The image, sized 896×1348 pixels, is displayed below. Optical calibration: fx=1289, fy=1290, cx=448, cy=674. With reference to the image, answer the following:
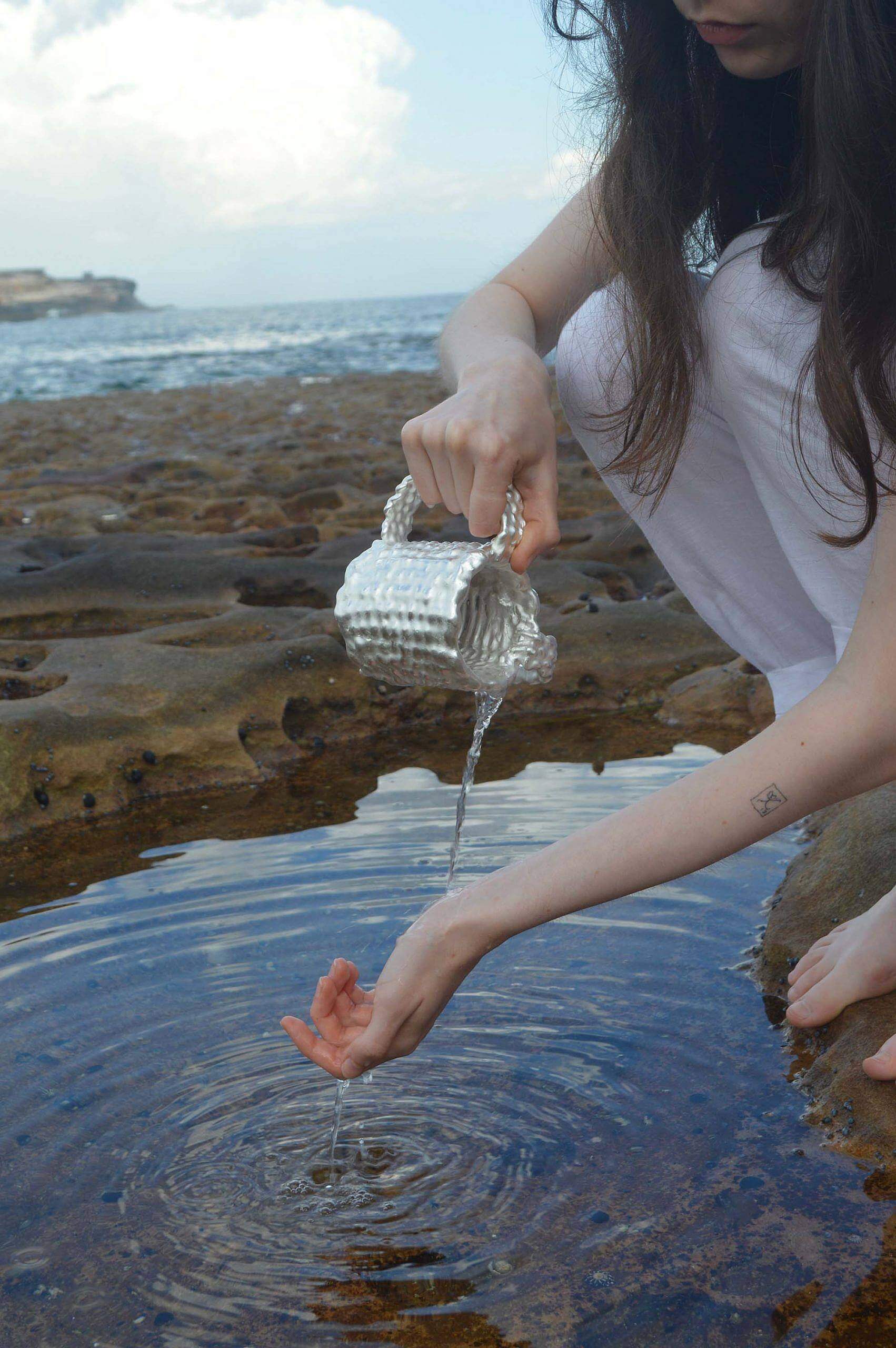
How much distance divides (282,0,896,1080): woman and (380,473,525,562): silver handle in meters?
0.02

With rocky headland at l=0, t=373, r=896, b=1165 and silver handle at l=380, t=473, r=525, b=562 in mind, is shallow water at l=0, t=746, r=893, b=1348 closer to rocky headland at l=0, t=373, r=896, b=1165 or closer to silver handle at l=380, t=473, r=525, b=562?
rocky headland at l=0, t=373, r=896, b=1165

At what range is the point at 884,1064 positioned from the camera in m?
1.83

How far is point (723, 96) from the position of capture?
1.90 metres

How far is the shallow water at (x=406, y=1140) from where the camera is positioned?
1.53 m

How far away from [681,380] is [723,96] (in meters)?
0.43

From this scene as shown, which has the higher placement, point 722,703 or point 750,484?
point 750,484

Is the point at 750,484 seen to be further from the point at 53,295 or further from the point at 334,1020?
the point at 53,295

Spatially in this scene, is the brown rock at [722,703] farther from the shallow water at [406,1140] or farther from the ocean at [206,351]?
the ocean at [206,351]

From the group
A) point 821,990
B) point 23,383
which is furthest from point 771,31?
point 23,383

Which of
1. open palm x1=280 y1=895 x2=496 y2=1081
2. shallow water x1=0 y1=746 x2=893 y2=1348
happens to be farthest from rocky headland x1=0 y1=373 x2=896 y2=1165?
open palm x1=280 y1=895 x2=496 y2=1081

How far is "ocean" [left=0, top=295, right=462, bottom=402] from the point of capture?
26688 mm

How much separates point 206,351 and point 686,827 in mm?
39124

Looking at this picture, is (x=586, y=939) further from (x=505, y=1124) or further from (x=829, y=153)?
(x=829, y=153)

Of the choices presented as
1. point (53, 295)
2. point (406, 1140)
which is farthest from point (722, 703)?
point (53, 295)
